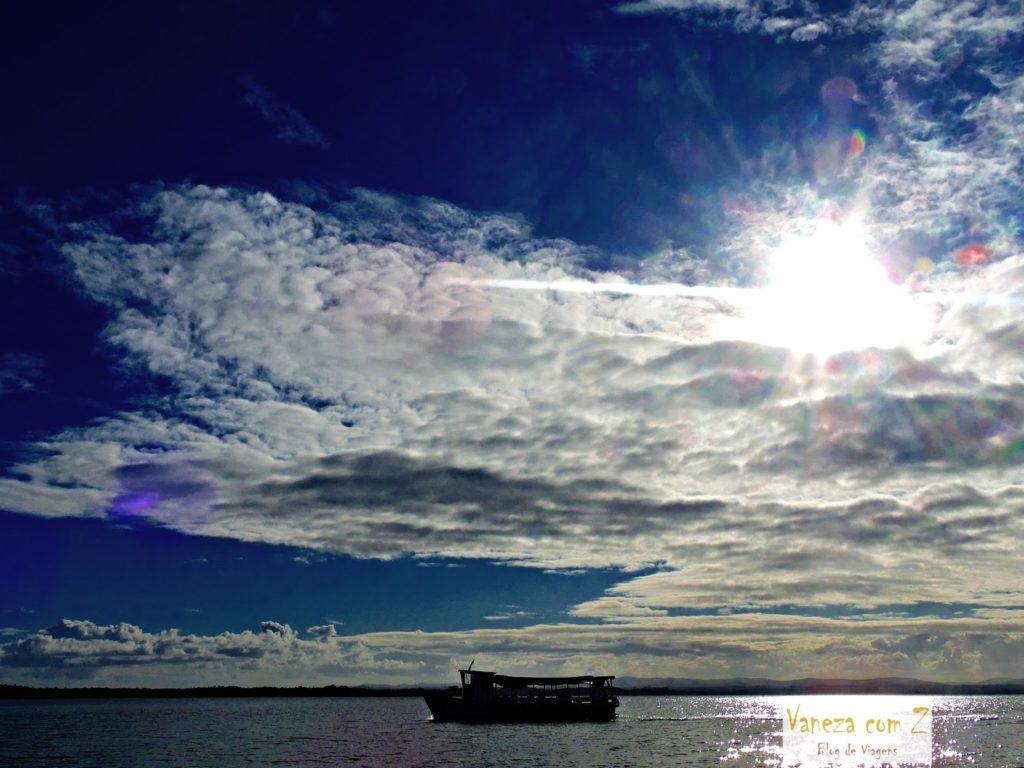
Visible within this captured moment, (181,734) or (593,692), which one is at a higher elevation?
(593,692)

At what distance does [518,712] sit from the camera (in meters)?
120

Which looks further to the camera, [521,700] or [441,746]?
[521,700]

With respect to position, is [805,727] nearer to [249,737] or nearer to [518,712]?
[518,712]

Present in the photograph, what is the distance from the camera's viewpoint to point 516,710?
11962cm

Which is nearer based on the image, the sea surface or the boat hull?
the sea surface

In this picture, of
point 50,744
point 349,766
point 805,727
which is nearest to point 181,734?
point 50,744

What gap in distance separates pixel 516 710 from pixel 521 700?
158cm

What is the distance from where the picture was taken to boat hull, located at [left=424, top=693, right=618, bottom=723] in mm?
119375

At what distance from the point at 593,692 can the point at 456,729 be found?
71.9 ft

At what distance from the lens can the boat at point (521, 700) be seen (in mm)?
119363

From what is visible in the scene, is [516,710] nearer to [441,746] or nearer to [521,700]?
[521,700]

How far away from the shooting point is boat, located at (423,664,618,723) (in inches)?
4699

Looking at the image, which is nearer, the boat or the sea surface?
the sea surface

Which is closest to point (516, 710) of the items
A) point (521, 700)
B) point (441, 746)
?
point (521, 700)
